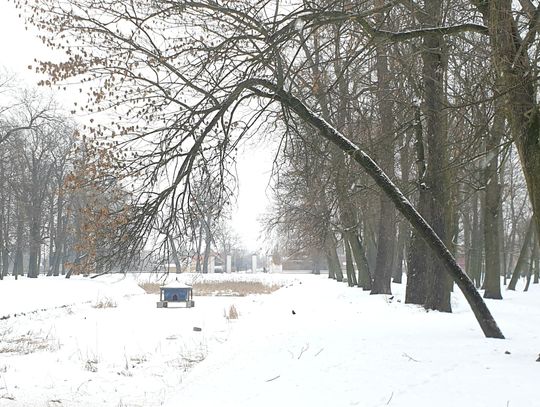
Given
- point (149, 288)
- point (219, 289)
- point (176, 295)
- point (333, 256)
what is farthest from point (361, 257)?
point (149, 288)

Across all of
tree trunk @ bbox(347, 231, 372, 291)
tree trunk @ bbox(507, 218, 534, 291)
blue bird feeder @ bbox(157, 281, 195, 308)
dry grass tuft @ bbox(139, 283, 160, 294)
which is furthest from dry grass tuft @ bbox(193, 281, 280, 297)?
tree trunk @ bbox(507, 218, 534, 291)

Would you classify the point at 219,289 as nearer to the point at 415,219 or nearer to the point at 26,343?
the point at 26,343

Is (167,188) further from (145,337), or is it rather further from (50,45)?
(145,337)

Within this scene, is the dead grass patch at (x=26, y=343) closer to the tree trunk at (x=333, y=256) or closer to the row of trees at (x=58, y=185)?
the row of trees at (x=58, y=185)

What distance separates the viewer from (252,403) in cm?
566

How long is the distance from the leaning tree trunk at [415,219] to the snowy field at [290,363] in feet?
1.16

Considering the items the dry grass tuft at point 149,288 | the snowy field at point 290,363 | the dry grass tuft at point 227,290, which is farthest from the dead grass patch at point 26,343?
the dry grass tuft at point 149,288

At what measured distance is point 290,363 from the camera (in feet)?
23.2

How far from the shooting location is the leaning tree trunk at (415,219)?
778 centimetres

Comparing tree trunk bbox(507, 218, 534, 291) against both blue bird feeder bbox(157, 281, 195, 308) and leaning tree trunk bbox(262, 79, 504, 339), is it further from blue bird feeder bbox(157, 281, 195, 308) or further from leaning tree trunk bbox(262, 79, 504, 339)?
leaning tree trunk bbox(262, 79, 504, 339)

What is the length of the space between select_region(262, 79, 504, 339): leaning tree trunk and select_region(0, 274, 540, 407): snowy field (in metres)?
0.35

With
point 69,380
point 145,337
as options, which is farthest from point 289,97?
point 145,337

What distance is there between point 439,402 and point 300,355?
272cm

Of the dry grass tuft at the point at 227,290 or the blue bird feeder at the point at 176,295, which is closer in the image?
the blue bird feeder at the point at 176,295
